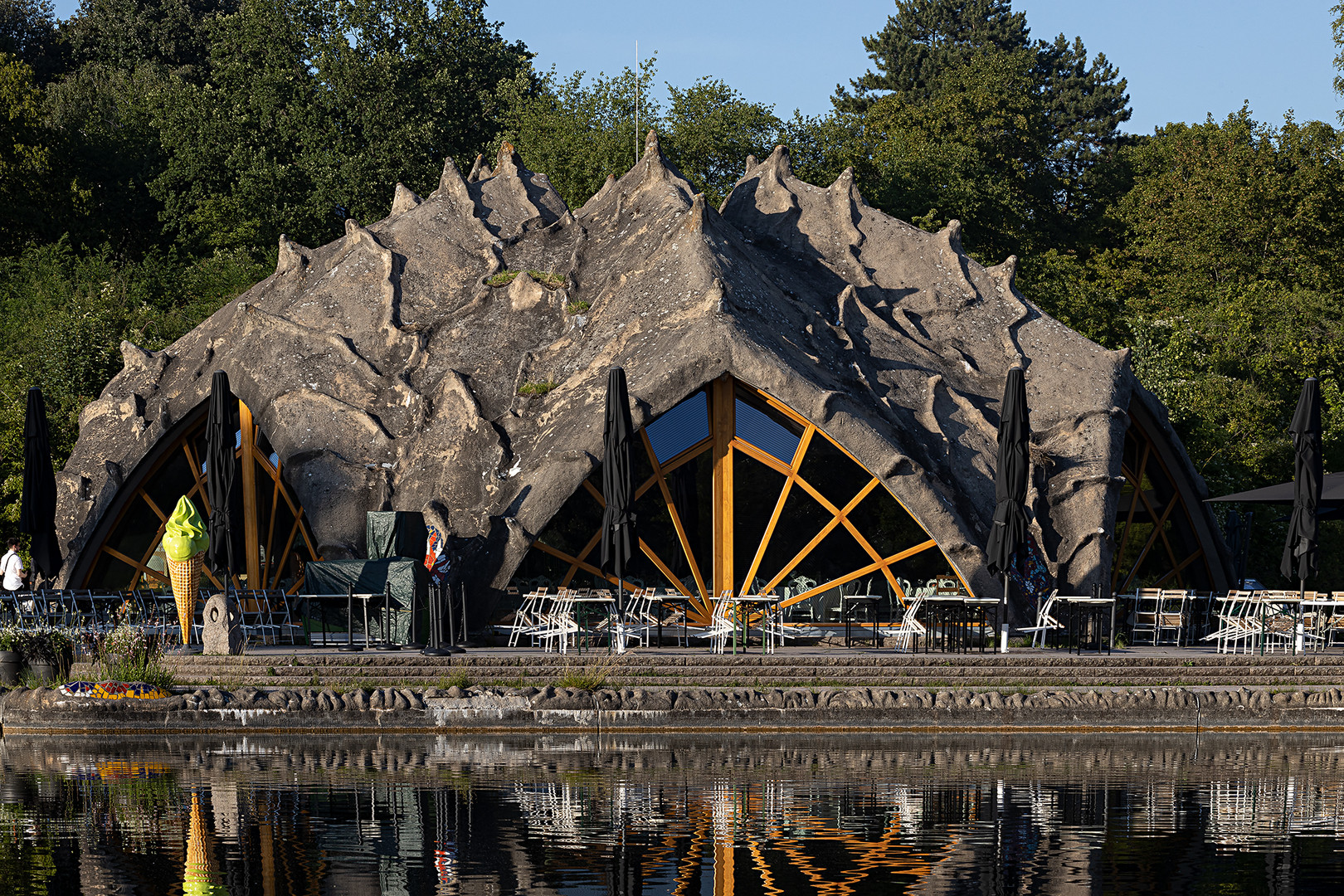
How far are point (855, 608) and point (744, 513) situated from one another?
204 cm

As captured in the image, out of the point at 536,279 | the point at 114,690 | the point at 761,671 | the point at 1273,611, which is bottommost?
the point at 114,690

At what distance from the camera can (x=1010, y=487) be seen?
60.6 ft

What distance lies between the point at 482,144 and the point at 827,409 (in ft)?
106

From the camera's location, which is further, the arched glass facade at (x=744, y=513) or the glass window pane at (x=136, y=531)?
the glass window pane at (x=136, y=531)

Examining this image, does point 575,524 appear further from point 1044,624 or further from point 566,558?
point 1044,624

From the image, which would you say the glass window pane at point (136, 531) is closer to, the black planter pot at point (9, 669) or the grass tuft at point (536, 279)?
the black planter pot at point (9, 669)

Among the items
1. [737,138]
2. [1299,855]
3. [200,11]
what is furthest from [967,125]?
[1299,855]

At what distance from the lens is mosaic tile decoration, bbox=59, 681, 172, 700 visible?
1598 centimetres

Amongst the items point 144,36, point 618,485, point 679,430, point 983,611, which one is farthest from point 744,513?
point 144,36

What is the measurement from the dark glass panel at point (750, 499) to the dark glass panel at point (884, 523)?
46.2 inches

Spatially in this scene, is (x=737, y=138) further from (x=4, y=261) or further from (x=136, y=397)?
(x=136, y=397)

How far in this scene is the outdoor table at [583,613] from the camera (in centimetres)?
1875

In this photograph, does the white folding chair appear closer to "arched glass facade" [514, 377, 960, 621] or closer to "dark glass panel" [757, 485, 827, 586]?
"arched glass facade" [514, 377, 960, 621]

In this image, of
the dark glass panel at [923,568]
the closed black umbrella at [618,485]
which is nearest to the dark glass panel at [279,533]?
the closed black umbrella at [618,485]
